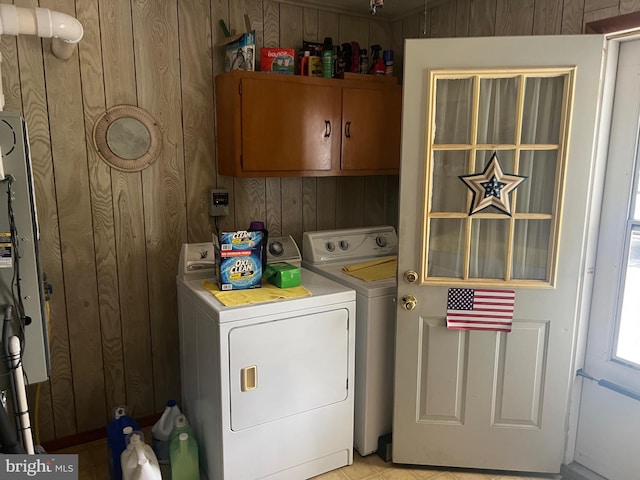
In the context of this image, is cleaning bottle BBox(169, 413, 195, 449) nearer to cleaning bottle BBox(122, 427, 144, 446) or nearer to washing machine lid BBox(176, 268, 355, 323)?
cleaning bottle BBox(122, 427, 144, 446)

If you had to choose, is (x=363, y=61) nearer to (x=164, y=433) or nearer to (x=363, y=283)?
(x=363, y=283)

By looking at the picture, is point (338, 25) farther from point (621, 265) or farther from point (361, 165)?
point (621, 265)

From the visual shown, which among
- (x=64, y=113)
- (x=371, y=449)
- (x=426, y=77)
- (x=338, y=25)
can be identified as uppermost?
(x=338, y=25)

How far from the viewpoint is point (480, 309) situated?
2.13 meters

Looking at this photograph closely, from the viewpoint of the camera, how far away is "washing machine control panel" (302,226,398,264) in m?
2.68

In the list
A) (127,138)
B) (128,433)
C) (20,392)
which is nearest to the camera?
(20,392)

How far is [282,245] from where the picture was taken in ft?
8.59

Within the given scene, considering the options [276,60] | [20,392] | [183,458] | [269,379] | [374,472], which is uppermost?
[276,60]

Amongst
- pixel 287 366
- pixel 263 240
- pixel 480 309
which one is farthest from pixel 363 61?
pixel 287 366

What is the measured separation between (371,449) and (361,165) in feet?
4.96

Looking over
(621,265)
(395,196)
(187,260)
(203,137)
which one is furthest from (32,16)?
(621,265)

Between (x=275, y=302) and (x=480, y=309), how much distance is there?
0.90 m

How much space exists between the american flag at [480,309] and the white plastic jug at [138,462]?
4.46 ft

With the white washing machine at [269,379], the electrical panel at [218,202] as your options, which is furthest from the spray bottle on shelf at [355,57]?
the white washing machine at [269,379]
